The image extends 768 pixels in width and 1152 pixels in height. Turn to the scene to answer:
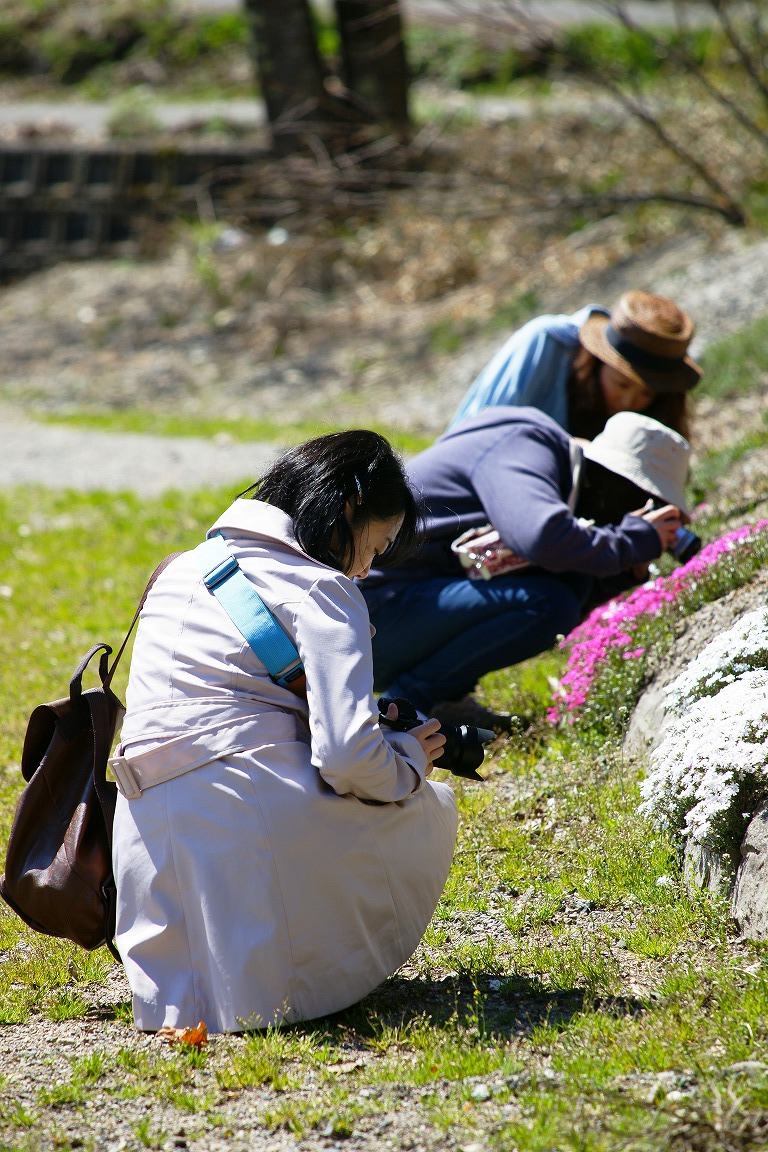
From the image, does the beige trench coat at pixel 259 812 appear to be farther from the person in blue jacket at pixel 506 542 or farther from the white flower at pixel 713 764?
the person in blue jacket at pixel 506 542

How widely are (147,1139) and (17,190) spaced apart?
16389 millimetres

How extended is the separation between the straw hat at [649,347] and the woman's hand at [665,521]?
67cm

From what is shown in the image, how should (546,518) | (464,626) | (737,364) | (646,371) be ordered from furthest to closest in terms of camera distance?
(737,364), (646,371), (464,626), (546,518)

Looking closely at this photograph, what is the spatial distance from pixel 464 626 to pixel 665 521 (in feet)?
2.69

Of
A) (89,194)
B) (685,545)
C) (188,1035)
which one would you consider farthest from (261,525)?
(89,194)

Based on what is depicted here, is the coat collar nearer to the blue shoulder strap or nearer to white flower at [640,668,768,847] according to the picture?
the blue shoulder strap

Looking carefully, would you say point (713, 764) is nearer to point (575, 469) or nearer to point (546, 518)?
point (546, 518)

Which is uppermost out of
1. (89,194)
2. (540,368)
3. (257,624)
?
(257,624)

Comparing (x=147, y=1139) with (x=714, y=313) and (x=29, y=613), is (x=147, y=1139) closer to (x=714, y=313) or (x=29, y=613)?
(x=29, y=613)

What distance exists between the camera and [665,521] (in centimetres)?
443

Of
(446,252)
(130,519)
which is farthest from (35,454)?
(446,252)

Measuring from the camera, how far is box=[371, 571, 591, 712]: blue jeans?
14.8ft

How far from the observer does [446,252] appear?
531 inches

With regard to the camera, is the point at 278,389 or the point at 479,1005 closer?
the point at 479,1005
